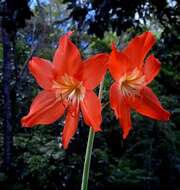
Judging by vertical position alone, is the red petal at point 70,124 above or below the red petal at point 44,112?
below

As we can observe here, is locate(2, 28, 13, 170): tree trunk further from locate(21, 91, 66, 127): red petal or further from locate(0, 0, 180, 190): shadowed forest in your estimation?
locate(21, 91, 66, 127): red petal

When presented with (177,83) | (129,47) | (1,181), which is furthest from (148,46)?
(177,83)

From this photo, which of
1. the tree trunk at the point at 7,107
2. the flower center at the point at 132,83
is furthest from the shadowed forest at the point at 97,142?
the flower center at the point at 132,83

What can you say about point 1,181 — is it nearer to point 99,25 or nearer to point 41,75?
point 99,25

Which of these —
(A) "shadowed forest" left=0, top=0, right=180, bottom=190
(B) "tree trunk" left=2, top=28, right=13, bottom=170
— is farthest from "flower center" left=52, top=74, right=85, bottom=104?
(B) "tree trunk" left=2, top=28, right=13, bottom=170

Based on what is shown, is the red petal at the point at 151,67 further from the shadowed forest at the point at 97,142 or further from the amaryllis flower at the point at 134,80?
the shadowed forest at the point at 97,142
